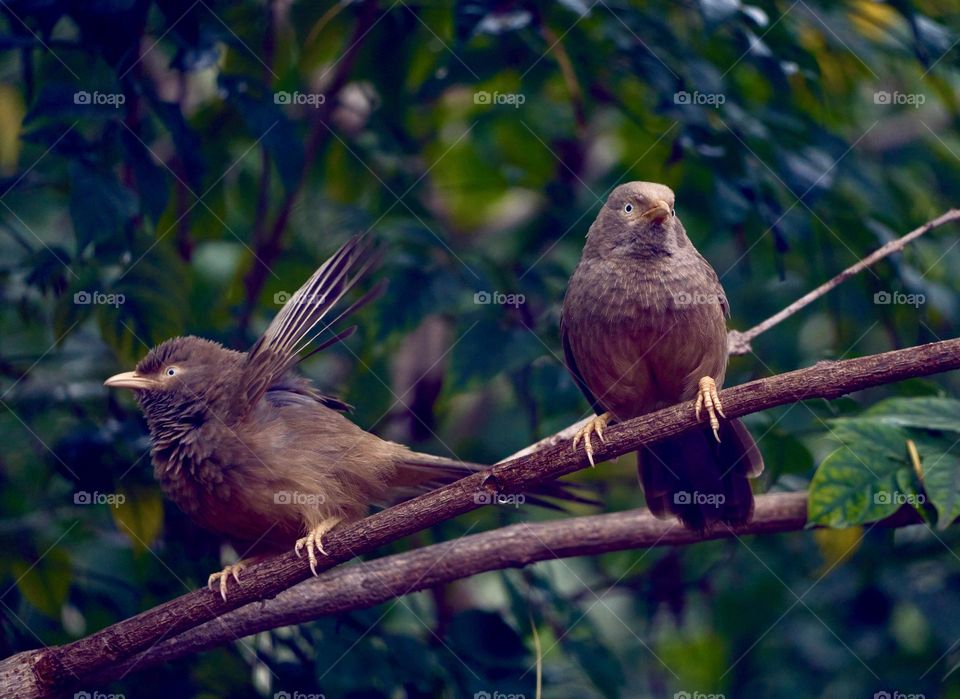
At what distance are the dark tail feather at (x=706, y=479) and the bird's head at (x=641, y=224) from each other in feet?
2.11

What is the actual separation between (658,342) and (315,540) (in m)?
1.25

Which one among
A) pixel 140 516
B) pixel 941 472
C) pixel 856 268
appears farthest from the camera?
pixel 140 516

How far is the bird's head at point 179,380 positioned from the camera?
3.31 meters

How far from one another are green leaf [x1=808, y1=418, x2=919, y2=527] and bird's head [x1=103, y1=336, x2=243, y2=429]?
188 centimetres

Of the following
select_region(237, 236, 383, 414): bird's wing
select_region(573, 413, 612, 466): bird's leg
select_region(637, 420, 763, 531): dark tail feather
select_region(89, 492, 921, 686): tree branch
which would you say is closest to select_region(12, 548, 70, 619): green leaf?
select_region(89, 492, 921, 686): tree branch

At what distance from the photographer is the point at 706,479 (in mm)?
3465

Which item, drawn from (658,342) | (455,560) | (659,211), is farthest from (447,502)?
(659,211)

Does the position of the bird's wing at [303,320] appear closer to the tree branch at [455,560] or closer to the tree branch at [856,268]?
the tree branch at [455,560]

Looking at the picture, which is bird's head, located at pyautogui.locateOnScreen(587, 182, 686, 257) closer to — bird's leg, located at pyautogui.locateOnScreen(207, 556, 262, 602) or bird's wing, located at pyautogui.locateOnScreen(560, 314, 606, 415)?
bird's wing, located at pyautogui.locateOnScreen(560, 314, 606, 415)

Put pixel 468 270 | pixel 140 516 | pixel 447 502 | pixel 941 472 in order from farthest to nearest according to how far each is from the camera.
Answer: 1. pixel 468 270
2. pixel 140 516
3. pixel 941 472
4. pixel 447 502

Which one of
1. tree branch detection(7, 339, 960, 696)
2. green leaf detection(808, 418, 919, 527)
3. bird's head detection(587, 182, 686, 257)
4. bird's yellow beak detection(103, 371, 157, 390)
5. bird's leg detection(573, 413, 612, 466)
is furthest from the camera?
bird's head detection(587, 182, 686, 257)

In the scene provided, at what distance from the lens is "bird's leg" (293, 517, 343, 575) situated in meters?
2.86

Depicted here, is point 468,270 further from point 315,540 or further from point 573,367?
point 315,540

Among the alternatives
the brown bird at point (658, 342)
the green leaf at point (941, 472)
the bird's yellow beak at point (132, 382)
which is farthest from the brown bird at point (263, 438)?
the green leaf at point (941, 472)
